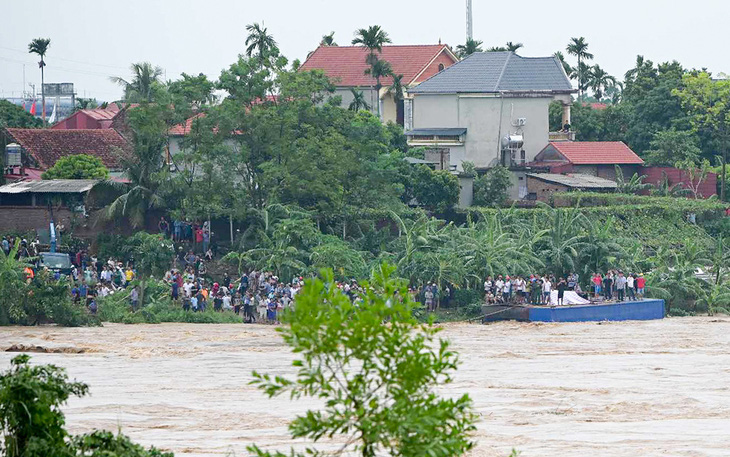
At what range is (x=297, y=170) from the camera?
45031 millimetres

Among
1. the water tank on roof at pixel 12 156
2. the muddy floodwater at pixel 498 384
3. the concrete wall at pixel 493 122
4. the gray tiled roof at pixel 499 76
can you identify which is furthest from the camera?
the gray tiled roof at pixel 499 76

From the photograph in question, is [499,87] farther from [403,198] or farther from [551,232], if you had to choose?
[551,232]

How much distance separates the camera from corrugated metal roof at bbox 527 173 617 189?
56.6m

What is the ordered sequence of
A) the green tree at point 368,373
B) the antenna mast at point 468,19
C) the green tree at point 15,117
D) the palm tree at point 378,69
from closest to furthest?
the green tree at point 368,373, the palm tree at point 378,69, the green tree at point 15,117, the antenna mast at point 468,19

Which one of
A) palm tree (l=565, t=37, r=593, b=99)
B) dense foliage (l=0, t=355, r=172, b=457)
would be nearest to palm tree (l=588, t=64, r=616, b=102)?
palm tree (l=565, t=37, r=593, b=99)

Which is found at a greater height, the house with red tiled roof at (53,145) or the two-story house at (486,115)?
the two-story house at (486,115)

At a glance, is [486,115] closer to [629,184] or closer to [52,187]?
[629,184]

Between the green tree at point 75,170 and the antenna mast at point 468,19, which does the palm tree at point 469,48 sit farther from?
the green tree at point 75,170

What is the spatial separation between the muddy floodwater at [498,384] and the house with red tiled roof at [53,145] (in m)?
16.6

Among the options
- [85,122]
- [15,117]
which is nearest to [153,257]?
[15,117]

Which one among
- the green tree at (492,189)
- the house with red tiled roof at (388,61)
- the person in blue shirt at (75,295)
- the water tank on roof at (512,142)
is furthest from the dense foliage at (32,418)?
the house with red tiled roof at (388,61)

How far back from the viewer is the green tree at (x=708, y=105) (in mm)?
65188

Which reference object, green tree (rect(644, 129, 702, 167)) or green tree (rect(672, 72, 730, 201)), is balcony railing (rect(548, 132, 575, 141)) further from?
green tree (rect(672, 72, 730, 201))

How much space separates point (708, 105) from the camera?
66250 millimetres
